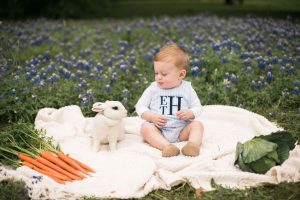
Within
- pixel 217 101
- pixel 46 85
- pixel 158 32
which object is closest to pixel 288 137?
pixel 217 101

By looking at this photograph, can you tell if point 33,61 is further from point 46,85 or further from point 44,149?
point 44,149

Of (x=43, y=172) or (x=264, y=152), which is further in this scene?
(x=43, y=172)

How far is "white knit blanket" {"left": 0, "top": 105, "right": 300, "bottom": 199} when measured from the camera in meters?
3.99

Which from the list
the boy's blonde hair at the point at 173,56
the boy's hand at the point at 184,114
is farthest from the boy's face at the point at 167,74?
the boy's hand at the point at 184,114

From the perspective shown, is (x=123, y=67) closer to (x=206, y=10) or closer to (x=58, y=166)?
(x=58, y=166)

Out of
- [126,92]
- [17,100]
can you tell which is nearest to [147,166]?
[126,92]

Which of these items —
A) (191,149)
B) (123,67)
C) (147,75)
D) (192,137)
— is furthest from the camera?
(147,75)

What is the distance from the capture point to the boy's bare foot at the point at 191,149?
Result: 4.50 m

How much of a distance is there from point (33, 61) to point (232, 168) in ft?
14.7

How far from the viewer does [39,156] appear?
4535 mm

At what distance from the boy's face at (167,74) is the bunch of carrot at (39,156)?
1.23 m

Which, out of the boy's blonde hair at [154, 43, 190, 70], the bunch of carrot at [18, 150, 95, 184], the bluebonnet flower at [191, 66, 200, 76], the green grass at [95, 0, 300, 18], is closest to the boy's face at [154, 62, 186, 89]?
the boy's blonde hair at [154, 43, 190, 70]

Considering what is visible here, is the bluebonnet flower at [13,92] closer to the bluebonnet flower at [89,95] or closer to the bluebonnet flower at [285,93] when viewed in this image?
the bluebonnet flower at [89,95]

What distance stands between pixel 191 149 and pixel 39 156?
1550mm
